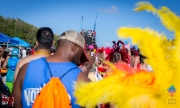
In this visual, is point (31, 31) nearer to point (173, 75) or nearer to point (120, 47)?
point (120, 47)

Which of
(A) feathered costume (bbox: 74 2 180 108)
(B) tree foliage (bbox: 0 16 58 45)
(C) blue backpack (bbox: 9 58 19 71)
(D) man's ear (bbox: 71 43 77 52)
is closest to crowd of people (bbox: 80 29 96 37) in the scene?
(C) blue backpack (bbox: 9 58 19 71)

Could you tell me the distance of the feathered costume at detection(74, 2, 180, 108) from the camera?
1.71 m

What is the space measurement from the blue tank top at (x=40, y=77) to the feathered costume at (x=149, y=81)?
102cm

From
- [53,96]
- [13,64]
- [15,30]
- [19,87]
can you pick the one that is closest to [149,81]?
[53,96]

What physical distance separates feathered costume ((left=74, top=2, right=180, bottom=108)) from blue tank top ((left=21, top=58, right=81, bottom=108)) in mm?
1021

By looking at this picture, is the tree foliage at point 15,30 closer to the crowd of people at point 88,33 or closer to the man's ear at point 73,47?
the crowd of people at point 88,33

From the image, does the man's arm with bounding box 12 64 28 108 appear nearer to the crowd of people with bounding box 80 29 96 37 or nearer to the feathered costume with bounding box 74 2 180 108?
the feathered costume with bounding box 74 2 180 108

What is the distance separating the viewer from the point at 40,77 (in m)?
2.81

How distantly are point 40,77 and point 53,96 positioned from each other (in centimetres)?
23

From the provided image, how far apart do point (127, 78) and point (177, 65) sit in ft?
0.88

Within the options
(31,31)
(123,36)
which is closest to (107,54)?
(123,36)

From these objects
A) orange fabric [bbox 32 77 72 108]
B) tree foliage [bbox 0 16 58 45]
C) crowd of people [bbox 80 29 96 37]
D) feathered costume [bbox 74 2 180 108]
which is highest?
tree foliage [bbox 0 16 58 45]

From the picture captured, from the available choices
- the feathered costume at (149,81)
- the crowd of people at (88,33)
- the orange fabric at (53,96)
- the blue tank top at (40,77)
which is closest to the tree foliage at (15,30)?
the crowd of people at (88,33)

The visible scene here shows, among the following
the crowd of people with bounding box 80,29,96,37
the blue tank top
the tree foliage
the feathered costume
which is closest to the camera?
the feathered costume
